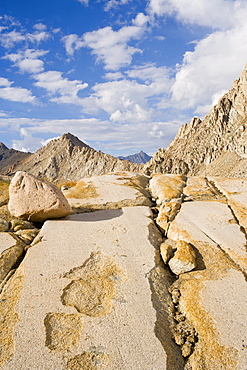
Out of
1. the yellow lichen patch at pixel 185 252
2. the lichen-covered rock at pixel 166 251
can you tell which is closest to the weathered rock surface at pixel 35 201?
the lichen-covered rock at pixel 166 251

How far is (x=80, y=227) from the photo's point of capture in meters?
14.1

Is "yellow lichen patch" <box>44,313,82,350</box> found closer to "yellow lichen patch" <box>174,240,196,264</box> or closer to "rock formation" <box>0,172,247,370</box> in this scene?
"rock formation" <box>0,172,247,370</box>

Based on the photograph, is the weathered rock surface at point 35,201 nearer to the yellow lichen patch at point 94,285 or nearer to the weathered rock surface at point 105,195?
the weathered rock surface at point 105,195

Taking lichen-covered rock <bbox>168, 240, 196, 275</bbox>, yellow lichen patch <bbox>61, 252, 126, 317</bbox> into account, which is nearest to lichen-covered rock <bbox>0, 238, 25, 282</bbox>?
yellow lichen patch <bbox>61, 252, 126, 317</bbox>

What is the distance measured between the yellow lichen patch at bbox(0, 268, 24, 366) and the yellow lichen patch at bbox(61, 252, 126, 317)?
62.5 inches

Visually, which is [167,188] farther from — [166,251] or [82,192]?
[166,251]

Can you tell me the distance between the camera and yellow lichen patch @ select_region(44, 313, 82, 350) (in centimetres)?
663

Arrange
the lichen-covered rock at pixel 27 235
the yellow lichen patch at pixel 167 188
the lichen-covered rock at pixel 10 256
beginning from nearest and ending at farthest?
the lichen-covered rock at pixel 10 256 < the lichen-covered rock at pixel 27 235 < the yellow lichen patch at pixel 167 188

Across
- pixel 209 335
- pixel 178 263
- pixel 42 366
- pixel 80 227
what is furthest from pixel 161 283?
pixel 80 227

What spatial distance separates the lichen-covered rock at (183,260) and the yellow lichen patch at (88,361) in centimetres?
526

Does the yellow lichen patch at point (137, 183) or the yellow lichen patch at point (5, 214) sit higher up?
the yellow lichen patch at point (137, 183)

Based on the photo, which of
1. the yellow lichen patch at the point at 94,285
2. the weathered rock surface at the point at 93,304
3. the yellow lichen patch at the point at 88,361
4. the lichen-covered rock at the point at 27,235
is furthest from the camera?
the lichen-covered rock at the point at 27,235

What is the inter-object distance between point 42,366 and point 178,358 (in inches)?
142

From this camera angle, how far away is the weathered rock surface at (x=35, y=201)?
1505 cm
